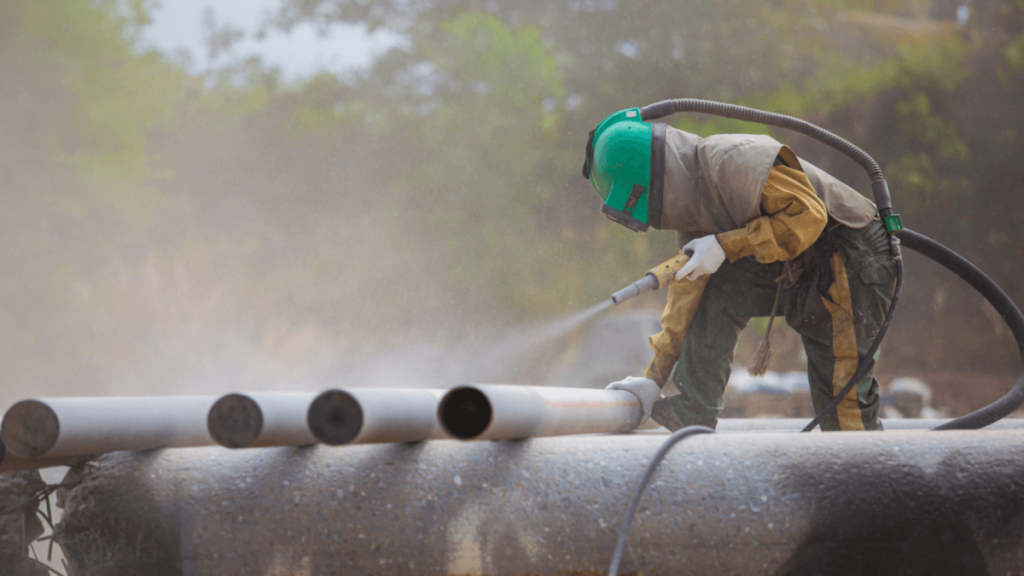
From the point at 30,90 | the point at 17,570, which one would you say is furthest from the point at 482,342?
the point at 17,570

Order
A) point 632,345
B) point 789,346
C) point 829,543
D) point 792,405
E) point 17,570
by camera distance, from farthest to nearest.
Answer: point 789,346, point 792,405, point 632,345, point 17,570, point 829,543

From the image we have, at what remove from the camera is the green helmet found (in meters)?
1.85

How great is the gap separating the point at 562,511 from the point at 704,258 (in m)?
0.96

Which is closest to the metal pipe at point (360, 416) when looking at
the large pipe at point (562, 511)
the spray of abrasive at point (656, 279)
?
the large pipe at point (562, 511)

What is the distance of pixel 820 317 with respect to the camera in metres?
1.95

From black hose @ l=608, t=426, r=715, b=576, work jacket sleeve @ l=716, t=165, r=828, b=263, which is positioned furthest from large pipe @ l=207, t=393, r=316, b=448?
work jacket sleeve @ l=716, t=165, r=828, b=263

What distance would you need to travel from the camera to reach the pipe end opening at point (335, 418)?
922 millimetres

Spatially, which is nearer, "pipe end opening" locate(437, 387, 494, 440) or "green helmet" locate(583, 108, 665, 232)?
"pipe end opening" locate(437, 387, 494, 440)

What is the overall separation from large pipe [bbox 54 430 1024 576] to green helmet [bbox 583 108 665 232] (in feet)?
2.86

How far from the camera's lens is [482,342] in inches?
323

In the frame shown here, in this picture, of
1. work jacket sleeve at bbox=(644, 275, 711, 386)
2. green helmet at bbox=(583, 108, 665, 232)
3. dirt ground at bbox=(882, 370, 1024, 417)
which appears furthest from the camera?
dirt ground at bbox=(882, 370, 1024, 417)

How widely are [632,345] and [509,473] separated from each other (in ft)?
17.0

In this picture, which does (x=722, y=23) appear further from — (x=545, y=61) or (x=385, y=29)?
(x=385, y=29)

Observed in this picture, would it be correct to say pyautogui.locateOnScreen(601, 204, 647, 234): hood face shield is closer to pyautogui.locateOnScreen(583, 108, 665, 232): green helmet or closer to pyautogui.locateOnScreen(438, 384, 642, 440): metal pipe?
pyautogui.locateOnScreen(583, 108, 665, 232): green helmet
